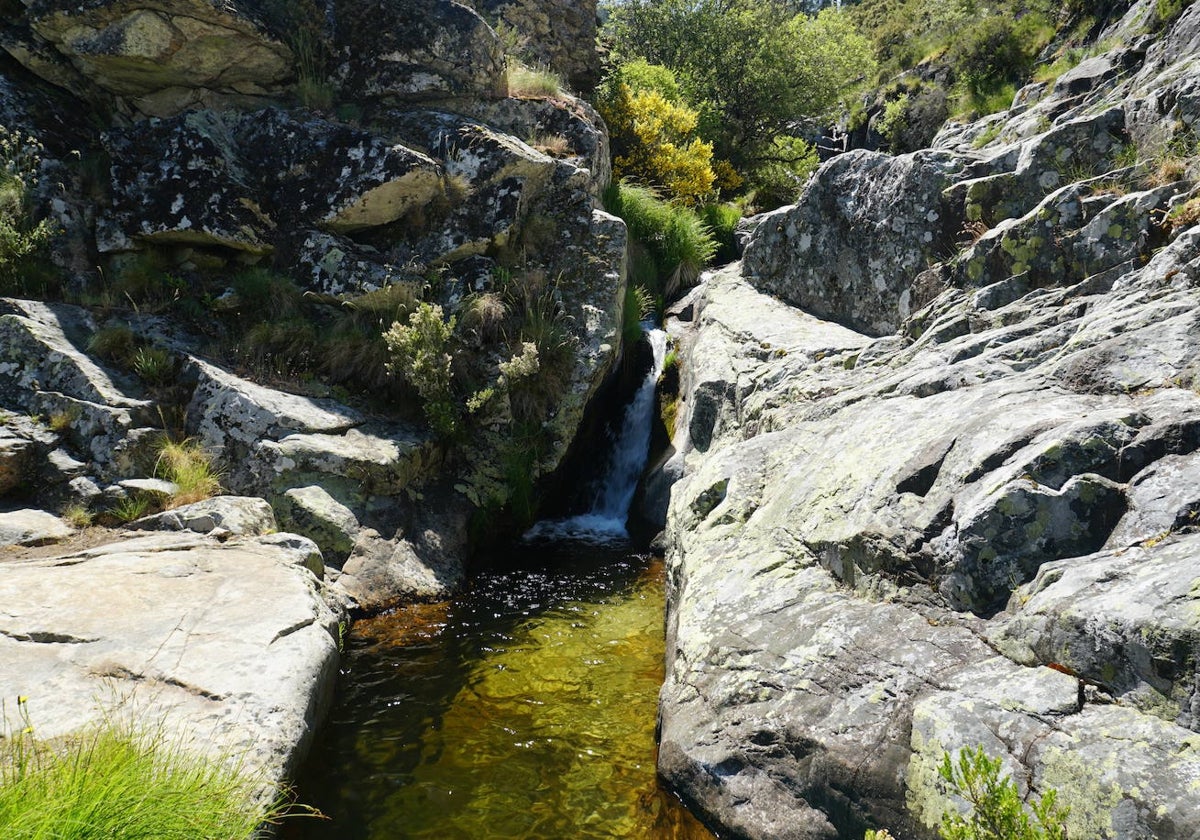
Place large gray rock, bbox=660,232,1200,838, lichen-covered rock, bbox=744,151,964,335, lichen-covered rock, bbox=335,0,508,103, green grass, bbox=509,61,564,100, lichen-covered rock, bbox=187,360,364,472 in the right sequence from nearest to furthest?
large gray rock, bbox=660,232,1200,838
lichen-covered rock, bbox=187,360,364,472
lichen-covered rock, bbox=744,151,964,335
lichen-covered rock, bbox=335,0,508,103
green grass, bbox=509,61,564,100

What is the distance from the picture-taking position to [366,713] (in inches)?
246

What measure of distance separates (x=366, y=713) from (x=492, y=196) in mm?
8954

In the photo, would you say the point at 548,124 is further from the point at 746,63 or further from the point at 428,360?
the point at 746,63

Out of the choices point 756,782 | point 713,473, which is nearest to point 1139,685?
point 756,782

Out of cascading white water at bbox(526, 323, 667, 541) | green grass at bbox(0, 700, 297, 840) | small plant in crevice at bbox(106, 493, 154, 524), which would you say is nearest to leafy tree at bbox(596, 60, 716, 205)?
cascading white water at bbox(526, 323, 667, 541)

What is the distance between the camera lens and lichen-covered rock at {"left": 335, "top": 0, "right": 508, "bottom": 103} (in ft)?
42.5

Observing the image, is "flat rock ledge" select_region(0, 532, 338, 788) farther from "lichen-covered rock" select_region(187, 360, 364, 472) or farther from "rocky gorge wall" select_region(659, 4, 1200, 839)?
"rocky gorge wall" select_region(659, 4, 1200, 839)

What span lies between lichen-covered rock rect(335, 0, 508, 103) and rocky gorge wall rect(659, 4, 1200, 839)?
879 cm

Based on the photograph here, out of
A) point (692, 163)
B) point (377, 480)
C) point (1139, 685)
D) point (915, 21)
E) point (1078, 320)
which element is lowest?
point (377, 480)

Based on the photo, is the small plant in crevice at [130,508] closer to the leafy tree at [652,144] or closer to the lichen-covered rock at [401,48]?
the lichen-covered rock at [401,48]

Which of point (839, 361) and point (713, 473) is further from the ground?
point (839, 361)

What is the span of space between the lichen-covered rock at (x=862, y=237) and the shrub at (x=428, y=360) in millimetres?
5937

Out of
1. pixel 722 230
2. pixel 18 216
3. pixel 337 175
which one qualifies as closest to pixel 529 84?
pixel 337 175

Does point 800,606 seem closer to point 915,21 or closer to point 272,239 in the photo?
point 272,239
